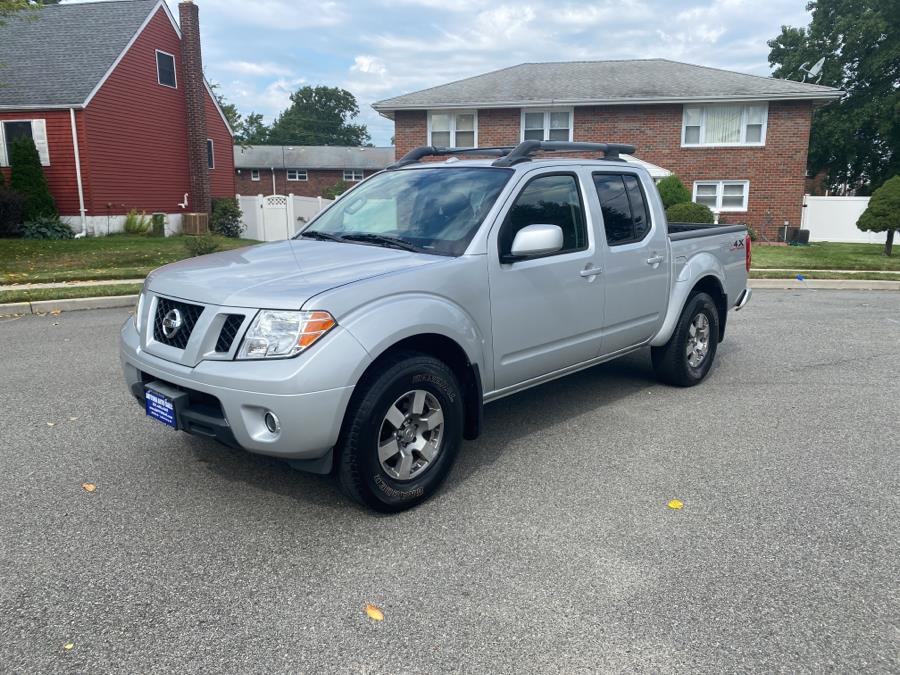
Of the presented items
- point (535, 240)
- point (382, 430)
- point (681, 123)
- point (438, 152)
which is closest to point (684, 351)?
point (535, 240)

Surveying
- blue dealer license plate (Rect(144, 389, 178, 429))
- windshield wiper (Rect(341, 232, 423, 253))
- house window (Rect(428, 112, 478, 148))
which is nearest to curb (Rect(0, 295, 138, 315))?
windshield wiper (Rect(341, 232, 423, 253))

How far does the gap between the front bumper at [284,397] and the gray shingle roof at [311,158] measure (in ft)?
179

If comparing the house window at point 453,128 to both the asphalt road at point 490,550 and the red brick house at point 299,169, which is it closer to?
the asphalt road at point 490,550

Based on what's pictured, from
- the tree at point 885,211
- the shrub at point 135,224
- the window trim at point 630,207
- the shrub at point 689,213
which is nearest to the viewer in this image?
the window trim at point 630,207

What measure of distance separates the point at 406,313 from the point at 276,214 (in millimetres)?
23475

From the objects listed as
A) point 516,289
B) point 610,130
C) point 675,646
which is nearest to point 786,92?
point 610,130

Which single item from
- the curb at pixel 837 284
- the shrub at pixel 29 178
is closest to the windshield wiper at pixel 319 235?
the curb at pixel 837 284

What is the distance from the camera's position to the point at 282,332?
3205 mm

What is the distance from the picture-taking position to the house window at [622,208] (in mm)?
4995

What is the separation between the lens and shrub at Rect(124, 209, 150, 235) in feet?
73.9

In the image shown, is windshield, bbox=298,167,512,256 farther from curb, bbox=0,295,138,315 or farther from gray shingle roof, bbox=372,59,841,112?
gray shingle roof, bbox=372,59,841,112

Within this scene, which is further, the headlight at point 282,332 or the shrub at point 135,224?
the shrub at point 135,224

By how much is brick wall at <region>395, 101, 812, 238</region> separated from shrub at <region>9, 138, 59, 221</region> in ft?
50.3

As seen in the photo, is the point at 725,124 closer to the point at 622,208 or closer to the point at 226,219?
the point at 226,219
